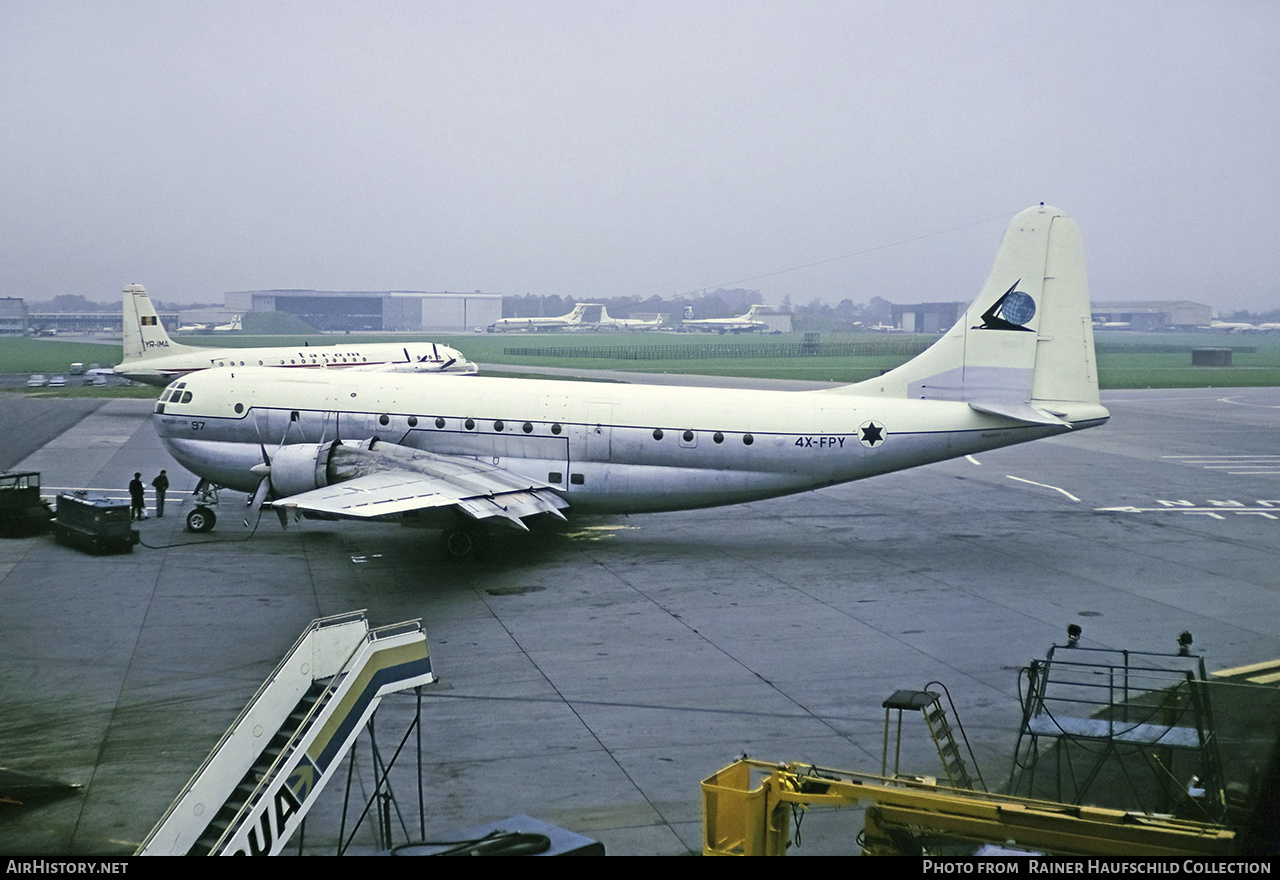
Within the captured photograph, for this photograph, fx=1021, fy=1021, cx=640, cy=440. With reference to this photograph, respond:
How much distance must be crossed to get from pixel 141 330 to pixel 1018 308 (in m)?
50.6

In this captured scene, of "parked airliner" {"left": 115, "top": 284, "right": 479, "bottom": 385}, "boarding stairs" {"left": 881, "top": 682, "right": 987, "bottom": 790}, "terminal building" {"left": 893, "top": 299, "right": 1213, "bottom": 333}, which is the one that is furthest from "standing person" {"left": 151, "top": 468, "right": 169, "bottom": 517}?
"terminal building" {"left": 893, "top": 299, "right": 1213, "bottom": 333}

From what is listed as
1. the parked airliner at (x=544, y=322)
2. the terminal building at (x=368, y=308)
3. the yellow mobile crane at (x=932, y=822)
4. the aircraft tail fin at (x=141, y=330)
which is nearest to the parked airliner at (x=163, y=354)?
the aircraft tail fin at (x=141, y=330)

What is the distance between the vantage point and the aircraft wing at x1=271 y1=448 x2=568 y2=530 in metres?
23.8

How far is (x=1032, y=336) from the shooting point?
29172mm

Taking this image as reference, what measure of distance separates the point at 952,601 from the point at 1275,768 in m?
14.5

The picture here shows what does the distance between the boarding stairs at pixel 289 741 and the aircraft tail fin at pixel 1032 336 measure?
20.4 metres

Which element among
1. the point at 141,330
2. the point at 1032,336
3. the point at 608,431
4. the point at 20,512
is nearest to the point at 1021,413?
the point at 1032,336

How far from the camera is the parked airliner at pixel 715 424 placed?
2845 centimetres

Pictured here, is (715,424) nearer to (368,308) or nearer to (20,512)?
(20,512)

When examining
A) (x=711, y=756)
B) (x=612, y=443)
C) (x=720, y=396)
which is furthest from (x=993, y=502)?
(x=711, y=756)

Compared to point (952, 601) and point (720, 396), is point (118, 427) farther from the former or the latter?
point (952, 601)

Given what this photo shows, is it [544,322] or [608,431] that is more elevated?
[544,322]

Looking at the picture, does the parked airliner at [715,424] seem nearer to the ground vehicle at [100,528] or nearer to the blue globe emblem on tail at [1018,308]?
the blue globe emblem on tail at [1018,308]

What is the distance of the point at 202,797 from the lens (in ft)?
36.8
